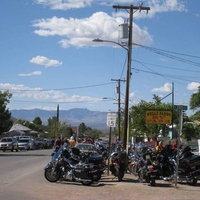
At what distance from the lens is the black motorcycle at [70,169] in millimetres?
15453

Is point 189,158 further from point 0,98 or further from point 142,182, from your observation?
point 0,98

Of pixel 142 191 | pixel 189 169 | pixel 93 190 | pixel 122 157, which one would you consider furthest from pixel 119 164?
pixel 142 191

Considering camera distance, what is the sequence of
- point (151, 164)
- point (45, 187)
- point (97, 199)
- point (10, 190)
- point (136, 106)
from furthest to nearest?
point (136, 106)
point (151, 164)
point (45, 187)
point (10, 190)
point (97, 199)

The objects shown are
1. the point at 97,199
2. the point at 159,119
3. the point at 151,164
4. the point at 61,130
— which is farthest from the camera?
the point at 61,130

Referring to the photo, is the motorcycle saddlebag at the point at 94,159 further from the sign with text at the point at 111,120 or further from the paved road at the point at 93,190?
the sign with text at the point at 111,120

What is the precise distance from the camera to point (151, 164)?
51.3ft

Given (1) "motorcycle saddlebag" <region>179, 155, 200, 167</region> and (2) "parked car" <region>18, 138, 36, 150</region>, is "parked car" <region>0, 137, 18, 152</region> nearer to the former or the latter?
(2) "parked car" <region>18, 138, 36, 150</region>

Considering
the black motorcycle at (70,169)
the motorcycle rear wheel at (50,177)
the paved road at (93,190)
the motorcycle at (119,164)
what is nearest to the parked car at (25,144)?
the paved road at (93,190)

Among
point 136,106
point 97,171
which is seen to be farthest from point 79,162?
point 136,106

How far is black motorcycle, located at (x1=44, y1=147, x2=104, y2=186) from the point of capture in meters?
15.5

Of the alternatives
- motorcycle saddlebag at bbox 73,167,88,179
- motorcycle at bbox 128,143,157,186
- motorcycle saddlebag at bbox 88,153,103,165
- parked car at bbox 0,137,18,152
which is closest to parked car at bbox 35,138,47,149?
parked car at bbox 0,137,18,152

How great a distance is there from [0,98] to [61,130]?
70651 mm

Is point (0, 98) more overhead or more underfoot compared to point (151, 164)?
more overhead

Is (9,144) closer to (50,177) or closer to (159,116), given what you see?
(159,116)
